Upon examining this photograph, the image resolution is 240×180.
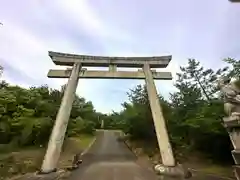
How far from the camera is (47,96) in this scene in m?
19.7

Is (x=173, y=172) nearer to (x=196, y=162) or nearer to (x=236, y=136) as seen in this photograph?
(x=196, y=162)

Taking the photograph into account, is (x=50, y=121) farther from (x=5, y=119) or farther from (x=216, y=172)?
(x=216, y=172)

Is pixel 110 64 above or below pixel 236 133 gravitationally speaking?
above

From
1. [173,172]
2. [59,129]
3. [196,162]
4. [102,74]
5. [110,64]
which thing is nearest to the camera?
[173,172]

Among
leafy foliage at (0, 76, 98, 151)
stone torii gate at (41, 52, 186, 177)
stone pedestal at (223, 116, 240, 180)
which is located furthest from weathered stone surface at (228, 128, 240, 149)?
leafy foliage at (0, 76, 98, 151)

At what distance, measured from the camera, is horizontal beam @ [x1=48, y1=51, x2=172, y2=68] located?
520 inches

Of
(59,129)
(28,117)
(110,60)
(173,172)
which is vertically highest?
(110,60)

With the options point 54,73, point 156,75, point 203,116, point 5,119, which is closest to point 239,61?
point 203,116

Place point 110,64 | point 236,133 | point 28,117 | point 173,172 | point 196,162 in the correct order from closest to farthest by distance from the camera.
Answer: point 236,133, point 173,172, point 110,64, point 196,162, point 28,117

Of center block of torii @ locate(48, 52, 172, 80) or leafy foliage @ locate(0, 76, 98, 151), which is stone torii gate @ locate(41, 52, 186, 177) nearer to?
center block of torii @ locate(48, 52, 172, 80)

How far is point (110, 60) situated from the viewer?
13.2m

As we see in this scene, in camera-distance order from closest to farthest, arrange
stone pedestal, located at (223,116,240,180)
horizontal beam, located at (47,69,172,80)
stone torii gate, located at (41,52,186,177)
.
A: stone pedestal, located at (223,116,240,180) → stone torii gate, located at (41,52,186,177) → horizontal beam, located at (47,69,172,80)

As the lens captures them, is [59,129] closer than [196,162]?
Yes

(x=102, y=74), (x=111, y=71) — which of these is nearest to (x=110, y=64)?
(x=111, y=71)
